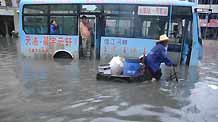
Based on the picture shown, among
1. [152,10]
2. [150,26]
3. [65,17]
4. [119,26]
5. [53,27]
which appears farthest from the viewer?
[53,27]

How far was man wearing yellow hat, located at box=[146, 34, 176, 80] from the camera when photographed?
33.4 feet

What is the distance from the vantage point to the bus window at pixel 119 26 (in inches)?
564

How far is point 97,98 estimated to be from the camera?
8297 mm

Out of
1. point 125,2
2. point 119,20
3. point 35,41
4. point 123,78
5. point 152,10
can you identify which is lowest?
point 123,78

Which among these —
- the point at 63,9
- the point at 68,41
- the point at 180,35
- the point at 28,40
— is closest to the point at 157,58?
the point at 180,35

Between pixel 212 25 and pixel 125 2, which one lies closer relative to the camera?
pixel 125 2

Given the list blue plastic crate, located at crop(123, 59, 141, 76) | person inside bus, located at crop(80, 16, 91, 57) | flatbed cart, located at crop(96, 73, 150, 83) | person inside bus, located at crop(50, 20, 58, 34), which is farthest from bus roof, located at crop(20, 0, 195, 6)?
flatbed cart, located at crop(96, 73, 150, 83)

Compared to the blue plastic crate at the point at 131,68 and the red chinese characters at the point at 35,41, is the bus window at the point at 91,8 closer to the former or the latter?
the red chinese characters at the point at 35,41

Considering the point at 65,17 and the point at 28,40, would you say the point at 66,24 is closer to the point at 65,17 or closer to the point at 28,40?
the point at 65,17

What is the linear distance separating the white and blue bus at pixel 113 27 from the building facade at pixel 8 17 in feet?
98.3

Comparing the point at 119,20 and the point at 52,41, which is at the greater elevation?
the point at 119,20

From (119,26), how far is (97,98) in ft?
21.8

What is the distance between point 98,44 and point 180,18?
354 centimetres

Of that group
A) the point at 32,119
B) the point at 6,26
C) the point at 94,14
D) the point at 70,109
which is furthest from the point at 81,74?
the point at 6,26
